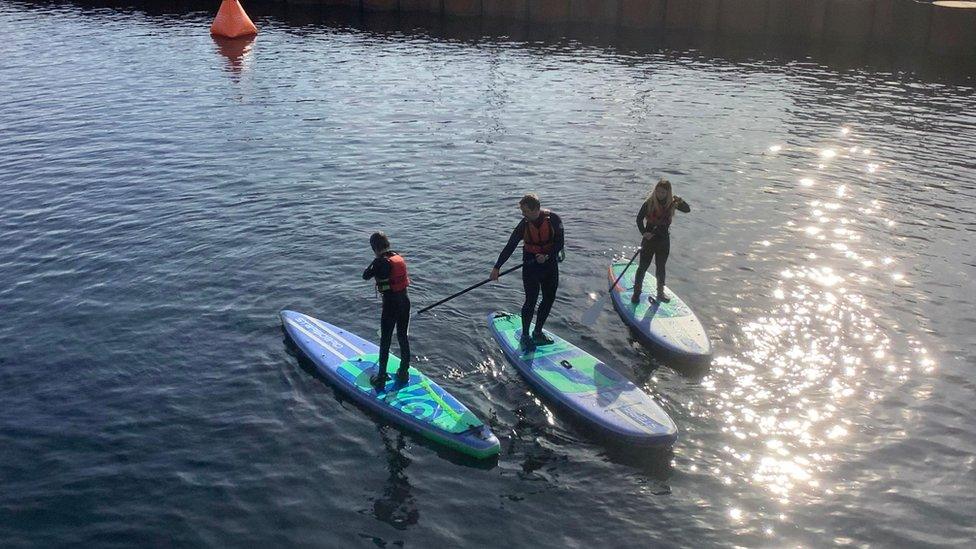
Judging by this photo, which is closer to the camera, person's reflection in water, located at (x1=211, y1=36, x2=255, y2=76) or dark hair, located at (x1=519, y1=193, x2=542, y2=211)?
dark hair, located at (x1=519, y1=193, x2=542, y2=211)

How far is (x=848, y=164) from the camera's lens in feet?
90.8

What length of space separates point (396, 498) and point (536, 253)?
5.06 m

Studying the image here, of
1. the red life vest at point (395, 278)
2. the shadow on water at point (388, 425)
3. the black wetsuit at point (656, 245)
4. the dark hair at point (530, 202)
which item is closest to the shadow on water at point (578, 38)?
the black wetsuit at point (656, 245)

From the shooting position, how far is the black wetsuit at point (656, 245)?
16.5 meters

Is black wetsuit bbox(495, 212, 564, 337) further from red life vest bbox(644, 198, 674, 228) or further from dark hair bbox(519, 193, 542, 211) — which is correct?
red life vest bbox(644, 198, 674, 228)

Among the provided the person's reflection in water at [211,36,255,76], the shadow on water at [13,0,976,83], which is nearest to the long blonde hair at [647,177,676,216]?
the shadow on water at [13,0,976,83]

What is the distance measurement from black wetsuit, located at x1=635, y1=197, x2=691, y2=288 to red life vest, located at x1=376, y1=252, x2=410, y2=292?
540cm

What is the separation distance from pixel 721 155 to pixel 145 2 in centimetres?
5317

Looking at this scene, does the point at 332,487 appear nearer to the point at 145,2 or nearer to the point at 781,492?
the point at 781,492

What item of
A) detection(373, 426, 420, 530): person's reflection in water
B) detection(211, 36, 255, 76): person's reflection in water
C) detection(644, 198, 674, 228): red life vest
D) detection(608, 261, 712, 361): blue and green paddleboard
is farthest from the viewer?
detection(211, 36, 255, 76): person's reflection in water

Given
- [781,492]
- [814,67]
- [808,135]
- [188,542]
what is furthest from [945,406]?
[814,67]

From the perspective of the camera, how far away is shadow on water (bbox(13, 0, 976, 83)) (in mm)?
43906

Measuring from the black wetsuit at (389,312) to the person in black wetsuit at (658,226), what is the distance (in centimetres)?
541

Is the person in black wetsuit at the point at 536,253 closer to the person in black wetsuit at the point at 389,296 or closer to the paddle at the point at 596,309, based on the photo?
the paddle at the point at 596,309
